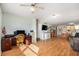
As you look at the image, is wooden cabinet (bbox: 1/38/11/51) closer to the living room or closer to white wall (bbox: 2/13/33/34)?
the living room

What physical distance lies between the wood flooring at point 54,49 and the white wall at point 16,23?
34 cm

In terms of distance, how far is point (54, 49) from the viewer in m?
2.00

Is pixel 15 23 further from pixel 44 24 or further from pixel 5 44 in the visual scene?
pixel 44 24

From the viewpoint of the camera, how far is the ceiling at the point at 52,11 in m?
1.96

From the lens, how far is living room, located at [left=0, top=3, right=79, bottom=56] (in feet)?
6.45

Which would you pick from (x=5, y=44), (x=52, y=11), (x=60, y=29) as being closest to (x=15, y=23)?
(x=5, y=44)

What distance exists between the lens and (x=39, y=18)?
2.05 m

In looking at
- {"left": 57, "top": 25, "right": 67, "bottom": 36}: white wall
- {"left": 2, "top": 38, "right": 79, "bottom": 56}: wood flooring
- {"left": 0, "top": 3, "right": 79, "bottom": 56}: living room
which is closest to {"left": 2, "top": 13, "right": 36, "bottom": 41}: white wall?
{"left": 0, "top": 3, "right": 79, "bottom": 56}: living room

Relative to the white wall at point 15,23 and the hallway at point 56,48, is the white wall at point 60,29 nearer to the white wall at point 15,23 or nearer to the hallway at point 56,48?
the hallway at point 56,48

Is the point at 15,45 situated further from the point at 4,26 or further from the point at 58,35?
the point at 58,35

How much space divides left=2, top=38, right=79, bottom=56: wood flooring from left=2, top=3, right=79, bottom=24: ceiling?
14.9 inches

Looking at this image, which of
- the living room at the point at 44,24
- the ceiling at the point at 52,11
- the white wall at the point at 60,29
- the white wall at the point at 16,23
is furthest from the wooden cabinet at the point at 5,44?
the white wall at the point at 60,29

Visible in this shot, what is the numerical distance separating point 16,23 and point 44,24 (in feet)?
1.67

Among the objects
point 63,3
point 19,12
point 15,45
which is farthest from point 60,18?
point 15,45
